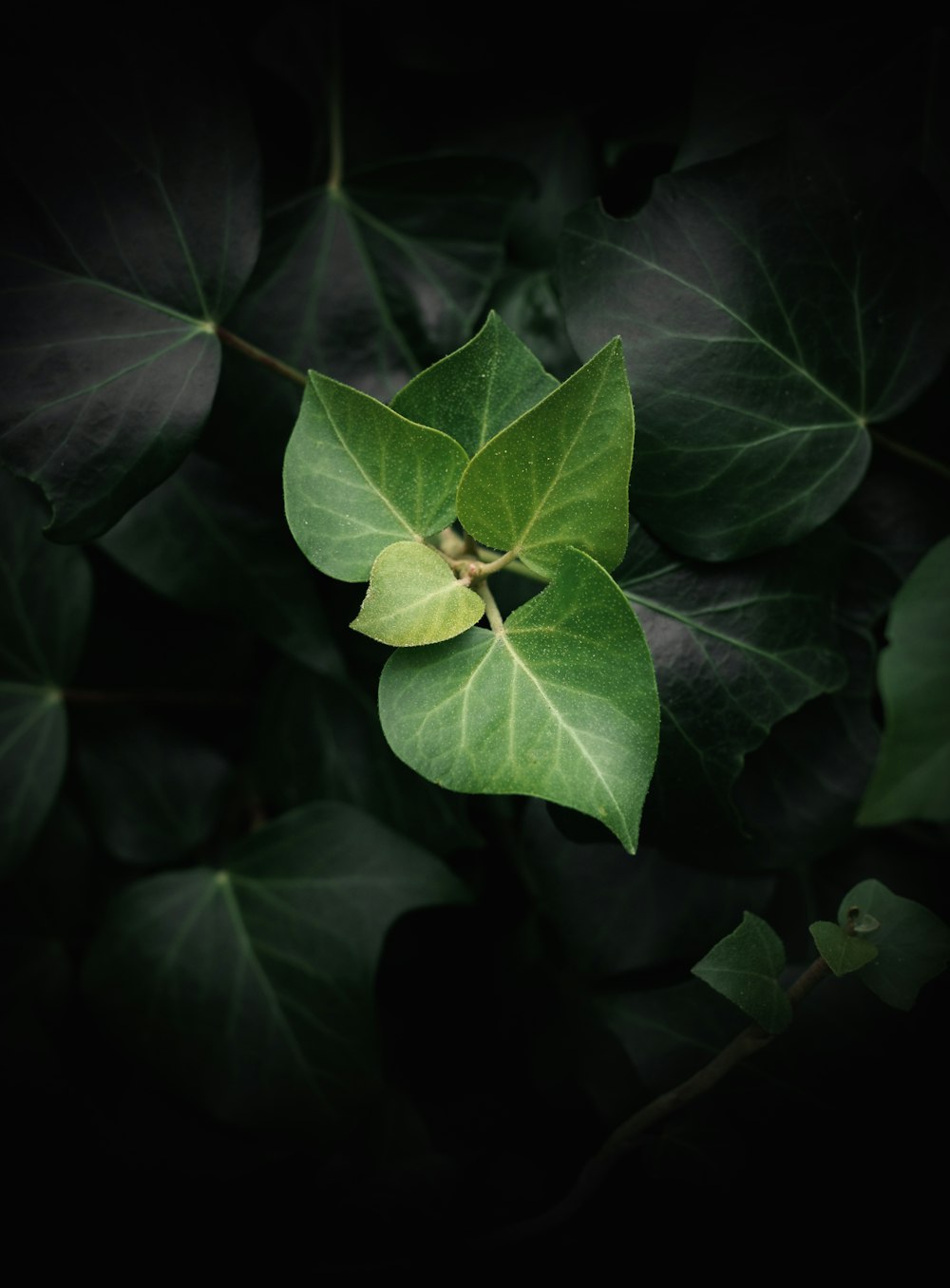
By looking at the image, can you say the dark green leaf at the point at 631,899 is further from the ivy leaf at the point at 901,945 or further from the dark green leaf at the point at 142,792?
the dark green leaf at the point at 142,792

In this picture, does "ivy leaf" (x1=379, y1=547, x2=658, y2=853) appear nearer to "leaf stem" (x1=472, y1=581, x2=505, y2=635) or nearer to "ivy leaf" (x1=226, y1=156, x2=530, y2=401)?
"leaf stem" (x1=472, y1=581, x2=505, y2=635)

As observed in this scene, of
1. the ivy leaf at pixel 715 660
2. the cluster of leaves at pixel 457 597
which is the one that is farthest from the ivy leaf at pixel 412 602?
the ivy leaf at pixel 715 660

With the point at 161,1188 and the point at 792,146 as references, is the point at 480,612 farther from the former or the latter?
the point at 161,1188

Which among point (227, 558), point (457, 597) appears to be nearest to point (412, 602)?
point (457, 597)

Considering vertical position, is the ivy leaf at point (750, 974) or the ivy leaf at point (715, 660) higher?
the ivy leaf at point (715, 660)

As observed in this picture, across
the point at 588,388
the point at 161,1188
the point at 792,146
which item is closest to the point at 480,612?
the point at 588,388

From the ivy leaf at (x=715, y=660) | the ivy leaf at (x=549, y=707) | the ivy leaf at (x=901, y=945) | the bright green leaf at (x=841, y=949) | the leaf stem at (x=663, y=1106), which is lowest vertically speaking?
the leaf stem at (x=663, y=1106)

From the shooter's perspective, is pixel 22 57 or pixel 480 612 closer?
pixel 480 612

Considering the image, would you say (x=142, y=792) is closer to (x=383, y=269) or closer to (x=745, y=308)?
(x=383, y=269)

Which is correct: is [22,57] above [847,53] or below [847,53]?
above
